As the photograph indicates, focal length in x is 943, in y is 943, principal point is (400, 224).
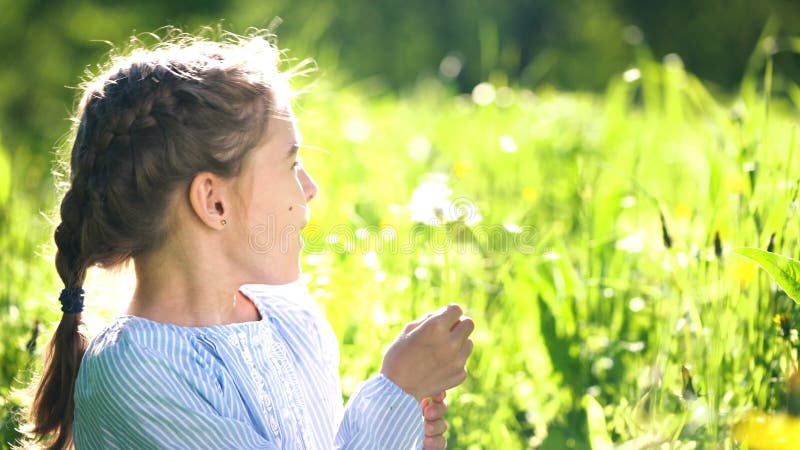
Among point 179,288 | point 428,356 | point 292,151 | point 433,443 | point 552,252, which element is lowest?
point 433,443

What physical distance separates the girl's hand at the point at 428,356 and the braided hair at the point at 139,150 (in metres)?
0.37

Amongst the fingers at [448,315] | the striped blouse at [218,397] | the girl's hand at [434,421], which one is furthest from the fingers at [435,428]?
the fingers at [448,315]

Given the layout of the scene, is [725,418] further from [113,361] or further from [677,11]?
[677,11]

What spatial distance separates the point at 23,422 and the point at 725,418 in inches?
51.0

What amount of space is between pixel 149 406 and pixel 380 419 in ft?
1.08

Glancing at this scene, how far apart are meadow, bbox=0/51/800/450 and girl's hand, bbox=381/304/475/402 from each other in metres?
0.37

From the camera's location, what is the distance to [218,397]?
4.36ft

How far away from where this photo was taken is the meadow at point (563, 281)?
1678 millimetres

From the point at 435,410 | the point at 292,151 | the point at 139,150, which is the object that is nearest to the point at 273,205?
the point at 292,151

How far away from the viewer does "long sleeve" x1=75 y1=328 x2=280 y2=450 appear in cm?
127

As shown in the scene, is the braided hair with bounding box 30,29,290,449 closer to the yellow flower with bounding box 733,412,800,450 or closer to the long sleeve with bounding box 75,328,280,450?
the long sleeve with bounding box 75,328,280,450

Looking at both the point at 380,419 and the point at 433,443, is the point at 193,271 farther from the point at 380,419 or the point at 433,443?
the point at 433,443

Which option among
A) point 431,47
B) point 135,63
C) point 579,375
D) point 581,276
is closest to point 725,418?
point 579,375

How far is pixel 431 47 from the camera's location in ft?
22.4
